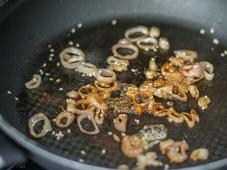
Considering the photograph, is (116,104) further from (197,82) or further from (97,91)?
(197,82)

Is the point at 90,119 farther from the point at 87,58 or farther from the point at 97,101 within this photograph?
the point at 87,58

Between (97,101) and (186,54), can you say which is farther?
(186,54)

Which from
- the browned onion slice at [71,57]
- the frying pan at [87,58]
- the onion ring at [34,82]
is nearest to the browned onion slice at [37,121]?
the frying pan at [87,58]

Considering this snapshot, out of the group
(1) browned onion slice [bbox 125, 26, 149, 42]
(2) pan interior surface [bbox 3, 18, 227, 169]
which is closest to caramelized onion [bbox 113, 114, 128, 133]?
(2) pan interior surface [bbox 3, 18, 227, 169]

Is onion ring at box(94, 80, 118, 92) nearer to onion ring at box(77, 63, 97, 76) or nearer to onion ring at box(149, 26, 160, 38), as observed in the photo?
onion ring at box(77, 63, 97, 76)

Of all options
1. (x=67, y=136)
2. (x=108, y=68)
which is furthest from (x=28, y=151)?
(x=108, y=68)

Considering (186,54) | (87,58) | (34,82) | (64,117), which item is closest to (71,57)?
(87,58)
